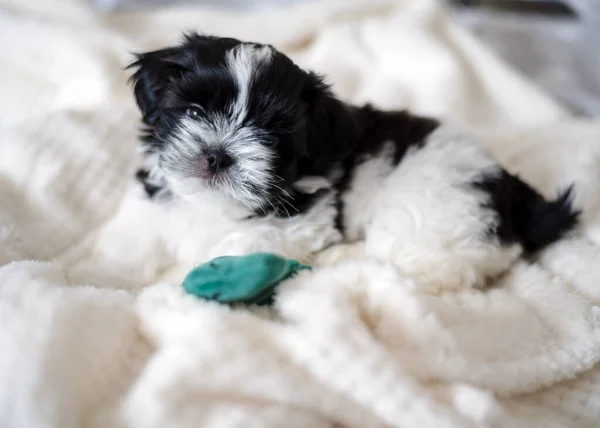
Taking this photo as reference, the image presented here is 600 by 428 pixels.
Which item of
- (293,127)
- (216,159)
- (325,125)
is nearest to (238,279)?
(216,159)

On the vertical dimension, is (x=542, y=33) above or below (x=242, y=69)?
above

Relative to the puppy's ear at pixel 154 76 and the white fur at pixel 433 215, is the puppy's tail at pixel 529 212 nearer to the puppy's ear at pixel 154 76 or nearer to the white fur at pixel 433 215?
the white fur at pixel 433 215

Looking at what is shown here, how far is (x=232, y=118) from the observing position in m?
1.29

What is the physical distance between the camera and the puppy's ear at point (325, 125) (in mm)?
1425

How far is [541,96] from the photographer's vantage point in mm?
2389

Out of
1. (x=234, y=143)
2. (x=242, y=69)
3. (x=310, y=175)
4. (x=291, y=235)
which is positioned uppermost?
(x=242, y=69)

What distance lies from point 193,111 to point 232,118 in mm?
115

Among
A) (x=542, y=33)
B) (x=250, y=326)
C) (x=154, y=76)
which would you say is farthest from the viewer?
(x=542, y=33)

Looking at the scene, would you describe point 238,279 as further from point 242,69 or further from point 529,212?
point 529,212

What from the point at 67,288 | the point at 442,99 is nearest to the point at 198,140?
the point at 67,288

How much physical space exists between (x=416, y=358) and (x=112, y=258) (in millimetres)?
954

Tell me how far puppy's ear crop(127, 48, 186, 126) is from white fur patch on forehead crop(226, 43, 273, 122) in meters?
0.16

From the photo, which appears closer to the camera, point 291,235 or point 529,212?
point 291,235

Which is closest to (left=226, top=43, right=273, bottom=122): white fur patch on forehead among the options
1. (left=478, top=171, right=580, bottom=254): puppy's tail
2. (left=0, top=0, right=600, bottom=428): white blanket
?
(left=0, top=0, right=600, bottom=428): white blanket
